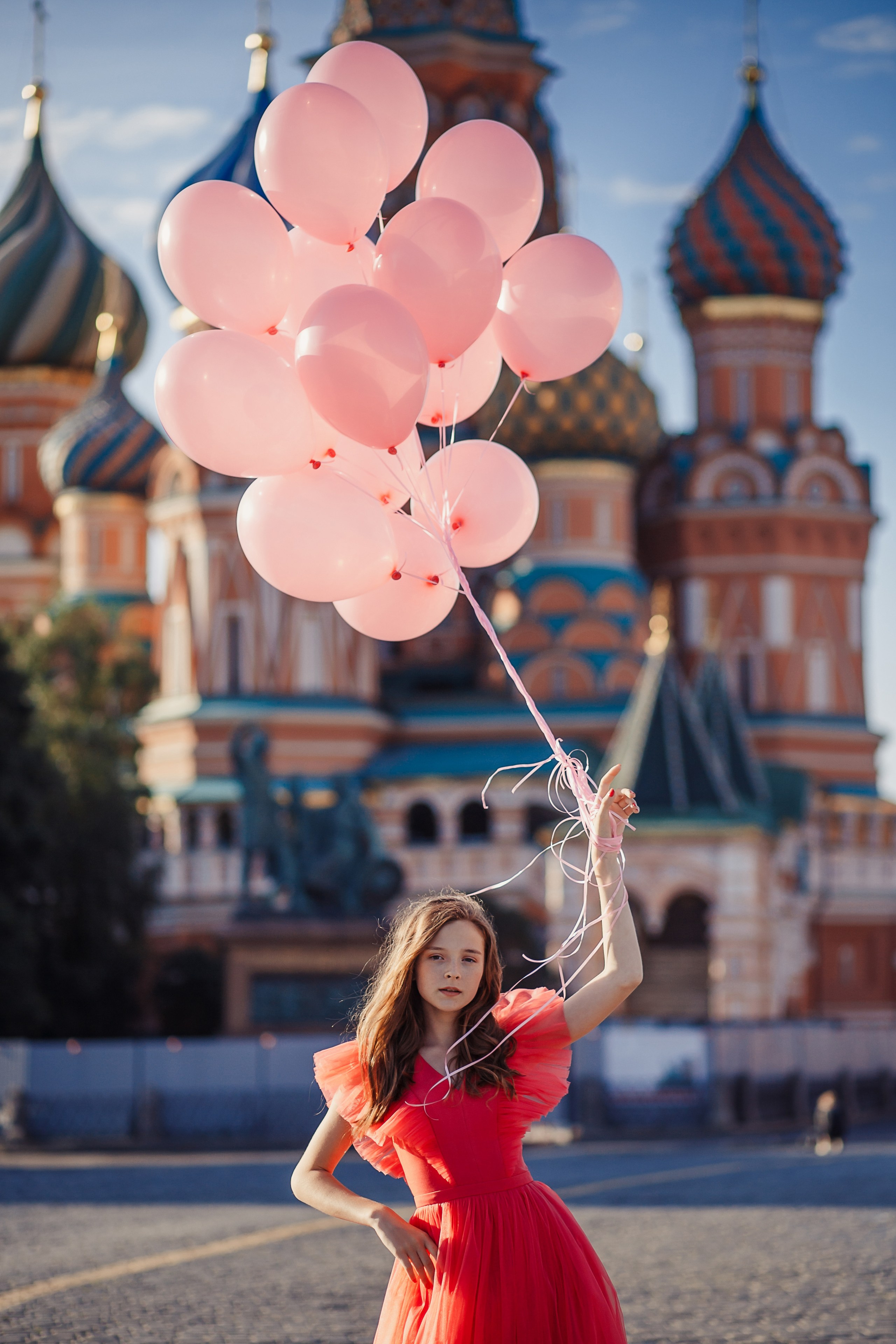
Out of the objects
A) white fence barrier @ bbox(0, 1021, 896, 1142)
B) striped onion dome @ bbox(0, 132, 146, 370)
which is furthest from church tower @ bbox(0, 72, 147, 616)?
white fence barrier @ bbox(0, 1021, 896, 1142)

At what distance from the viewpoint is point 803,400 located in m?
49.2

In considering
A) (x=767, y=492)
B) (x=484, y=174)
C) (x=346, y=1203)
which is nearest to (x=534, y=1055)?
(x=346, y=1203)

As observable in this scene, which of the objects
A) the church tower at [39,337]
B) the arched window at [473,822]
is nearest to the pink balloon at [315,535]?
the arched window at [473,822]

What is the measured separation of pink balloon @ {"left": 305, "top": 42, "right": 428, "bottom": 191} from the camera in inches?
304

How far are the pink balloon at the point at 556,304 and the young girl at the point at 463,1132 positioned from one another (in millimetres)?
2640

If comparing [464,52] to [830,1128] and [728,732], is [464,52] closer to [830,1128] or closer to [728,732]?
[728,732]

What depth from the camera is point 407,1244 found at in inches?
196

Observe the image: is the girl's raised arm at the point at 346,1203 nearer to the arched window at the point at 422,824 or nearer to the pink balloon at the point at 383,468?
the pink balloon at the point at 383,468

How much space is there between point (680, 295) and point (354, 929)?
79.7 feet

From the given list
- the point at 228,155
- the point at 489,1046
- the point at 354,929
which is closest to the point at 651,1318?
the point at 489,1046

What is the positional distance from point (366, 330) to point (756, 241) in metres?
42.7

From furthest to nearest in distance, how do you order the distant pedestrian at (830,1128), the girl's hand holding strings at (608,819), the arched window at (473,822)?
the arched window at (473,822)
the distant pedestrian at (830,1128)
the girl's hand holding strings at (608,819)

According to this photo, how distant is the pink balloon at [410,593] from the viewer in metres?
7.51

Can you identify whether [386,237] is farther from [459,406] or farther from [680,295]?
[680,295]
